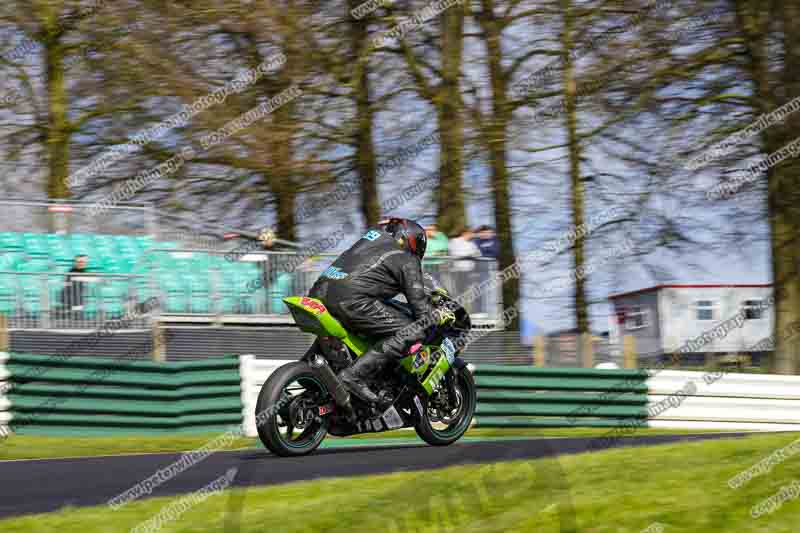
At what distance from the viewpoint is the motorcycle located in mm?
8812

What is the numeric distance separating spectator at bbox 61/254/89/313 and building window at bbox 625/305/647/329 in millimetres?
16586

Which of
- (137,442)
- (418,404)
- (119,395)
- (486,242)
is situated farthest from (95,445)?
(486,242)

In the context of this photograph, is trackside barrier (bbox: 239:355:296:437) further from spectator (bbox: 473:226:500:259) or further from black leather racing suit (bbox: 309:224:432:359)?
spectator (bbox: 473:226:500:259)

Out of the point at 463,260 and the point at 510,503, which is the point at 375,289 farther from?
the point at 463,260

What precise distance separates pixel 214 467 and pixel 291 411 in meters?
0.70

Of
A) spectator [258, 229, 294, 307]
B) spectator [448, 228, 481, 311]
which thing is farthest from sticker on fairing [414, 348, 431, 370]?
spectator [448, 228, 481, 311]

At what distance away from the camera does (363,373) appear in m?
9.20

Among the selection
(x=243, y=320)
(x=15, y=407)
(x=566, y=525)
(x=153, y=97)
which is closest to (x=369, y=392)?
(x=566, y=525)

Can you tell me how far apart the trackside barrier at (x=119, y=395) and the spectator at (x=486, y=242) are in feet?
16.1

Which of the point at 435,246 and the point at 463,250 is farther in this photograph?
the point at 463,250

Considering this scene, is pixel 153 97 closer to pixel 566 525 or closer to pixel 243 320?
pixel 243 320

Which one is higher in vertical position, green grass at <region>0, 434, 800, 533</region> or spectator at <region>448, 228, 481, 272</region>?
spectator at <region>448, 228, 481, 272</region>

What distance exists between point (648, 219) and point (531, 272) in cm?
210

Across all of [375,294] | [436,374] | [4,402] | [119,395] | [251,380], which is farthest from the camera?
[251,380]
